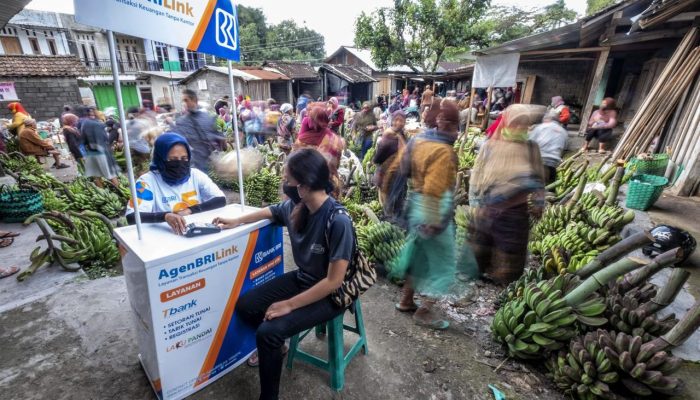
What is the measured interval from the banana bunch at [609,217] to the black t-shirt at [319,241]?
394cm

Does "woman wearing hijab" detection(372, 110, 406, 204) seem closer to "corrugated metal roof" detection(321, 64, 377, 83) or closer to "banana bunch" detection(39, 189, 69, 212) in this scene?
"banana bunch" detection(39, 189, 69, 212)

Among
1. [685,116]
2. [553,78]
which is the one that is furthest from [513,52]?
[553,78]

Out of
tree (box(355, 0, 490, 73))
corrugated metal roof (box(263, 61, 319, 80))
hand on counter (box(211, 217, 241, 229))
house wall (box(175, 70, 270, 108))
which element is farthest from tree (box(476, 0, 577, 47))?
hand on counter (box(211, 217, 241, 229))

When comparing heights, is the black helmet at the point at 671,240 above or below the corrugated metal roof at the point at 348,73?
below

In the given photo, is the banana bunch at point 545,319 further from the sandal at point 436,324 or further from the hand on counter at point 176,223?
the hand on counter at point 176,223

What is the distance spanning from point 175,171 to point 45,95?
16.6 meters

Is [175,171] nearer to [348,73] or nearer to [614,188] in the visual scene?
[614,188]

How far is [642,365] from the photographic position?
220 centimetres

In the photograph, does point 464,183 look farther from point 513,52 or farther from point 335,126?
point 513,52

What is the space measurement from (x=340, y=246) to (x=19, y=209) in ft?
19.5

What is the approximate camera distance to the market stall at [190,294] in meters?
1.86

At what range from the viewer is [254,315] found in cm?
229

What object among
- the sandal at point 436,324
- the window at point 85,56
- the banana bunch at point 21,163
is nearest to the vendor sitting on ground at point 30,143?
the banana bunch at point 21,163

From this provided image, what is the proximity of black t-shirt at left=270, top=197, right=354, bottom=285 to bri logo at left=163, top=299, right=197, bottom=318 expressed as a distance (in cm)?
70
